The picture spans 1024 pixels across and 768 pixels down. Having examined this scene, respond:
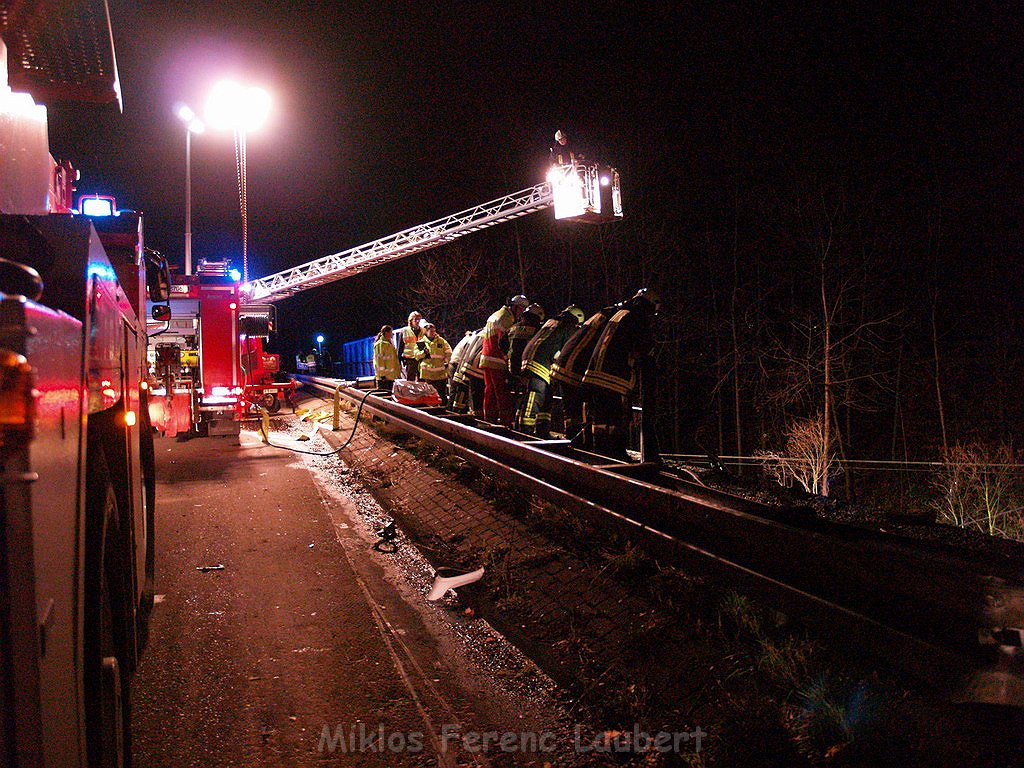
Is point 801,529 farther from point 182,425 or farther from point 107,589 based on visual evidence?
point 182,425

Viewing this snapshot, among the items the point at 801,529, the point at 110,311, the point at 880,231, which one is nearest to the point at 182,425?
the point at 110,311

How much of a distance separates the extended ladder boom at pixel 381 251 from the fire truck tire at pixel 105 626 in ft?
66.1

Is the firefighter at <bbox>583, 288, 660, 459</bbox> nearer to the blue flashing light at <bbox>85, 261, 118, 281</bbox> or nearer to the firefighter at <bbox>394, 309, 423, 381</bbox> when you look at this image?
the blue flashing light at <bbox>85, 261, 118, 281</bbox>

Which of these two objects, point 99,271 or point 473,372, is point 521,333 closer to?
point 473,372

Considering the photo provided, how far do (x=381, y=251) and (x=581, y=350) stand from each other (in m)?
21.9

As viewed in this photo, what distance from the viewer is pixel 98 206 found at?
18.8 ft

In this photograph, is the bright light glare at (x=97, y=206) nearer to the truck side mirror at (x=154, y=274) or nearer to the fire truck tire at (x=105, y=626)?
the truck side mirror at (x=154, y=274)

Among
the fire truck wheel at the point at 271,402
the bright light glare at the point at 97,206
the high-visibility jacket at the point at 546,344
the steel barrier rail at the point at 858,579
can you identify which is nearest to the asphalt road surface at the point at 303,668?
the steel barrier rail at the point at 858,579

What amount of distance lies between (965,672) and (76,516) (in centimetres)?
275

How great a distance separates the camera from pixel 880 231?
3023 cm

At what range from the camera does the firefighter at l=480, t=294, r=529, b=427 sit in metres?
10.7

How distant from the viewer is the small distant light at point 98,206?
5523 millimetres

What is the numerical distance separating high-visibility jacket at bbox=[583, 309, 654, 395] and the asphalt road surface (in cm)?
271

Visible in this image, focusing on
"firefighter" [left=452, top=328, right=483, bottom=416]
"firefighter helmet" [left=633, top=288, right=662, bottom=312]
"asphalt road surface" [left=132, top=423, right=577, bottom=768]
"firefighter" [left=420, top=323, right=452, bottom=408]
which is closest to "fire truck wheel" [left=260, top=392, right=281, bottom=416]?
"firefighter" [left=420, top=323, right=452, bottom=408]
